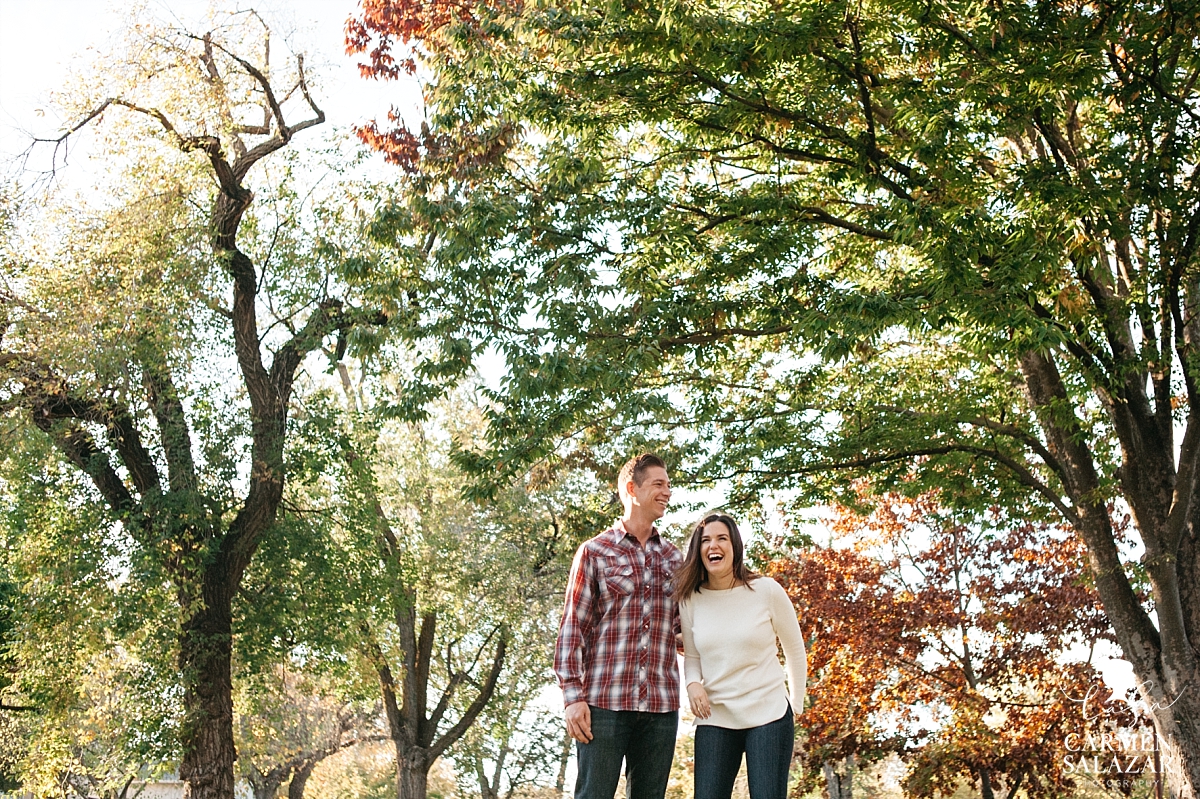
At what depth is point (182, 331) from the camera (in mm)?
14594

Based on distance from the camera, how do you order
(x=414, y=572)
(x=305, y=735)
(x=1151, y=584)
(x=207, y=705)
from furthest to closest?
(x=305, y=735)
(x=414, y=572)
(x=207, y=705)
(x=1151, y=584)

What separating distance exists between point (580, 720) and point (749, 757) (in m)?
0.74

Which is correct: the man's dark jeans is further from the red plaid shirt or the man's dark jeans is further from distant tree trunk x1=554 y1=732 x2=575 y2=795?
distant tree trunk x1=554 y1=732 x2=575 y2=795

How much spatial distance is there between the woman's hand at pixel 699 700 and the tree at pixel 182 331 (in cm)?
945

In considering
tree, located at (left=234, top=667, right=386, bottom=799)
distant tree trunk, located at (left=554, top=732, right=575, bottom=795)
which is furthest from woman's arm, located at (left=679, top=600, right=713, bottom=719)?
distant tree trunk, located at (left=554, top=732, right=575, bottom=795)

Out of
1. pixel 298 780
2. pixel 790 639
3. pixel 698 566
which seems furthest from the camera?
pixel 298 780

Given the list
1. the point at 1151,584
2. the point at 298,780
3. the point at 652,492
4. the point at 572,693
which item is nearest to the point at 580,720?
the point at 572,693

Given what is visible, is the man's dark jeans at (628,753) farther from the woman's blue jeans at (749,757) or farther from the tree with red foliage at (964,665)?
the tree with red foliage at (964,665)

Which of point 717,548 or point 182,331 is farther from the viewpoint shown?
point 182,331

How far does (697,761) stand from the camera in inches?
173

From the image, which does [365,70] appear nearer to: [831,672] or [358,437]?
[358,437]

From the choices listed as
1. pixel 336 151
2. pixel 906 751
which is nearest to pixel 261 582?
pixel 336 151

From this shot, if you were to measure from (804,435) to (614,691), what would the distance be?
331 inches

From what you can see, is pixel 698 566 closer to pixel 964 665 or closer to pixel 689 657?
pixel 689 657
